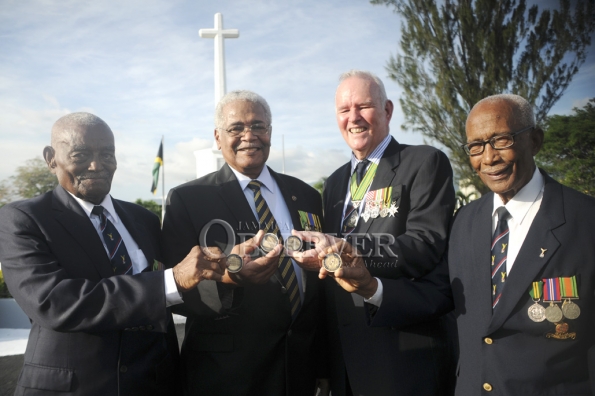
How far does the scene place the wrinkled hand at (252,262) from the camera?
9.55 feet

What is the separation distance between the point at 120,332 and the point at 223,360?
2.32 ft

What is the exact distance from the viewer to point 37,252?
2791mm

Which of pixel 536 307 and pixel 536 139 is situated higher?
pixel 536 139

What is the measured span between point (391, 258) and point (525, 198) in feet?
2.89

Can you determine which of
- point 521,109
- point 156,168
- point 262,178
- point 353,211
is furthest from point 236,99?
point 156,168

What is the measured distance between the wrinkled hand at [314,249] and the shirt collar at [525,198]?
3.28 ft

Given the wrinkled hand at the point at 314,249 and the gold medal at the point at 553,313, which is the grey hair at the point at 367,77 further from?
the gold medal at the point at 553,313

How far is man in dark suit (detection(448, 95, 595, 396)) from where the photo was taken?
8.14 feet

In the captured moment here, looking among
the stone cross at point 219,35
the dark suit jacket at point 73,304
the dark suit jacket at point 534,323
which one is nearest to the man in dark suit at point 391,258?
the dark suit jacket at point 534,323

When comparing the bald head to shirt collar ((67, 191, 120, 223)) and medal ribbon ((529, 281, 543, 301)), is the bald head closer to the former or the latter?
shirt collar ((67, 191, 120, 223))

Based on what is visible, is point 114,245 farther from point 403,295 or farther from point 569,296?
point 569,296

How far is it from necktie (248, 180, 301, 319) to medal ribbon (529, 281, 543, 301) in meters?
1.55

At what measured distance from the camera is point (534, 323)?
2.55m

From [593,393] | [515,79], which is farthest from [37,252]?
[515,79]
